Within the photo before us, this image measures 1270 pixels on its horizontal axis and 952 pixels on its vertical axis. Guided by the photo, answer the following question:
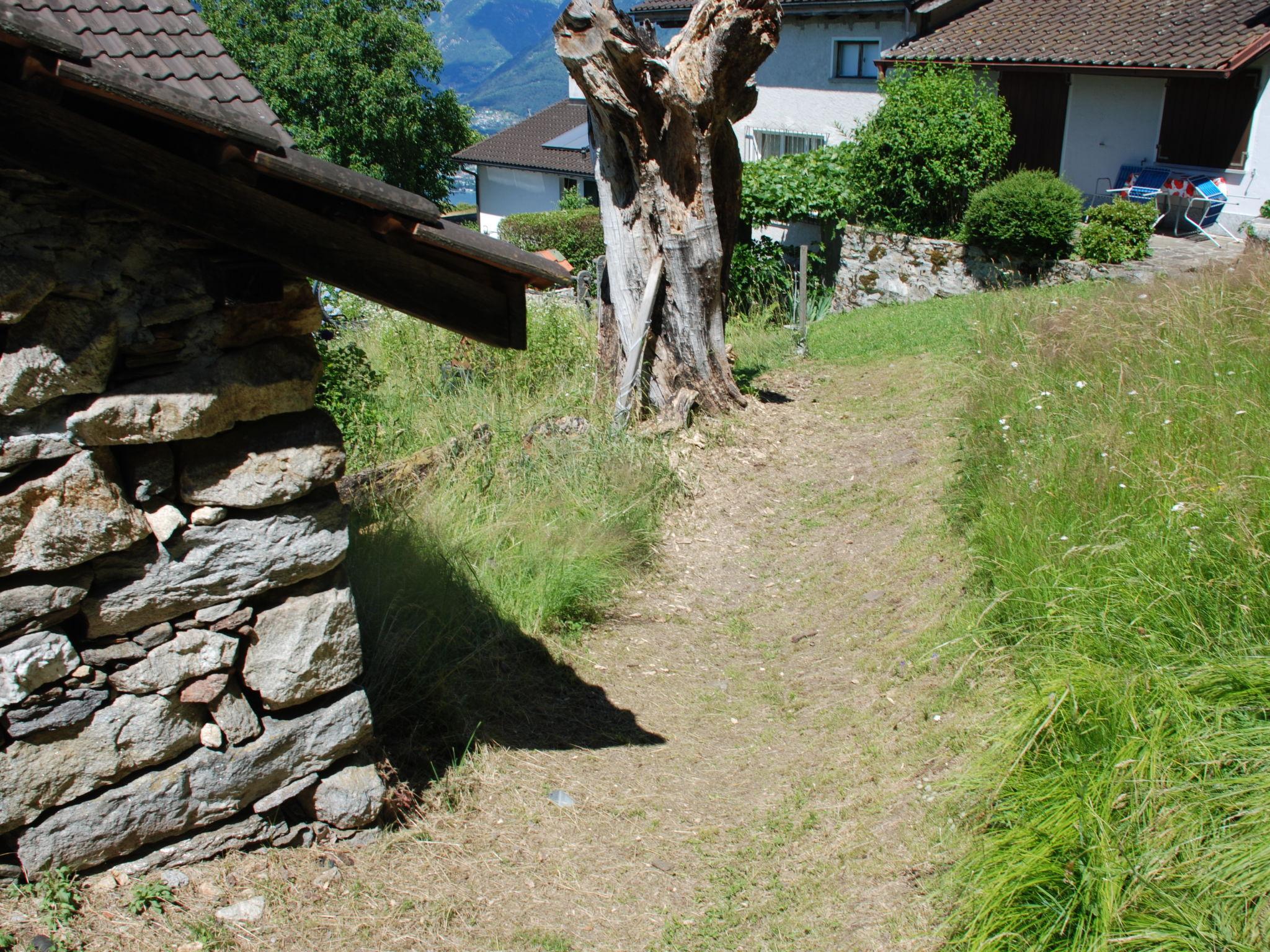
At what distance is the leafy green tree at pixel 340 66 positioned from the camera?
119ft

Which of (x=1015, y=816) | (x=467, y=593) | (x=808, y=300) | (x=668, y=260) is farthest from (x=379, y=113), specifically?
(x=1015, y=816)

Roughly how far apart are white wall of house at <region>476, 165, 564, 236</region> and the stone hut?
36.8m

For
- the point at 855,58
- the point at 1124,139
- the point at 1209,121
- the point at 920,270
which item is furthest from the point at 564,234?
the point at 1209,121

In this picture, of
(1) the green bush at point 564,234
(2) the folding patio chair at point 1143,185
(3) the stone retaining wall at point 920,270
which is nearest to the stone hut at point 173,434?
(3) the stone retaining wall at point 920,270

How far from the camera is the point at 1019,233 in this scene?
1360 cm

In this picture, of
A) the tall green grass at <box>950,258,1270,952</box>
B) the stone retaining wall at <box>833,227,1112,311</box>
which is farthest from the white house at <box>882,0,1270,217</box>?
Result: the tall green grass at <box>950,258,1270,952</box>

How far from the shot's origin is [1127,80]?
61.4ft

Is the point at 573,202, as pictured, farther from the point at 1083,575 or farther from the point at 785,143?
the point at 1083,575

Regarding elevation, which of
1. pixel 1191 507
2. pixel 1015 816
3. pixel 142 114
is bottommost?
pixel 1015 816

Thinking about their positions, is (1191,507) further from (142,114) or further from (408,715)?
(142,114)

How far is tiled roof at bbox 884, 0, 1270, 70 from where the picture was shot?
1684 cm

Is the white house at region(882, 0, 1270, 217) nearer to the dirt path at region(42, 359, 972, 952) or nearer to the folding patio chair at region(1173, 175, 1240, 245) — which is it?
the folding patio chair at region(1173, 175, 1240, 245)

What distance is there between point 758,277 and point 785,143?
37.4 feet

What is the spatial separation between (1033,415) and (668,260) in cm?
389
